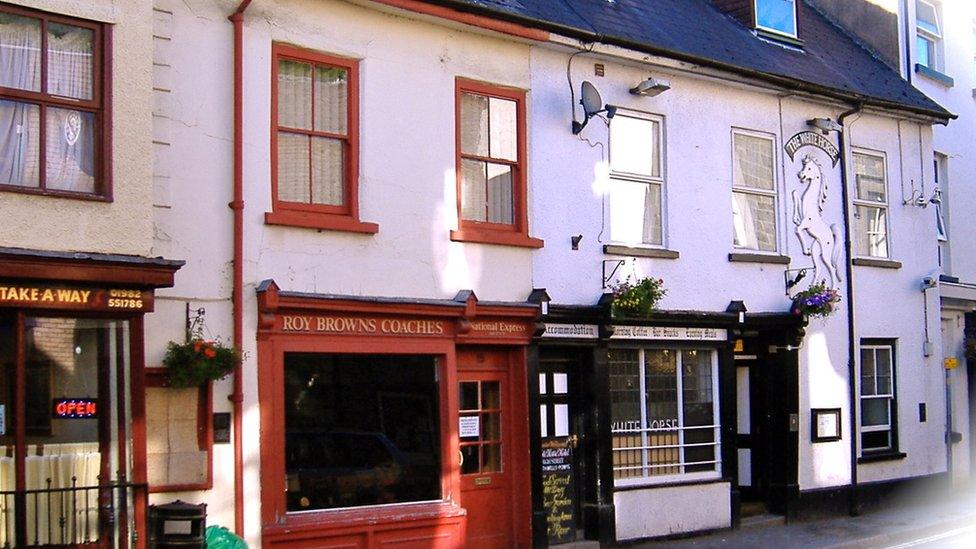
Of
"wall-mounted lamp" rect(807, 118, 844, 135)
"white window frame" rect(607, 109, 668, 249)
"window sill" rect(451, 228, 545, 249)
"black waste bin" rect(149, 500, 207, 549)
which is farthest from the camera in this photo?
"wall-mounted lamp" rect(807, 118, 844, 135)

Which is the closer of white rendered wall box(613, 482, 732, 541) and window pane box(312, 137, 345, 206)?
window pane box(312, 137, 345, 206)

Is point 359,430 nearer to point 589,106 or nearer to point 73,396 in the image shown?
point 73,396

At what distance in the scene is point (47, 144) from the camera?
31.4 feet

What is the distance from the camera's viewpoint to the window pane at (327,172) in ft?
39.7

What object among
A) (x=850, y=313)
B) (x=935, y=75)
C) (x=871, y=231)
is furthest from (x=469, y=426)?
A: (x=935, y=75)

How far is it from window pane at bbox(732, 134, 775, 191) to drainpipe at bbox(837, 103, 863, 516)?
62.4 inches

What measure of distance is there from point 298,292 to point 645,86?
544cm

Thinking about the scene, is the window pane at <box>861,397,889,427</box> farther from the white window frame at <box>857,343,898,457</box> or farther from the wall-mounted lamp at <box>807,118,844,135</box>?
the wall-mounted lamp at <box>807,118,844,135</box>

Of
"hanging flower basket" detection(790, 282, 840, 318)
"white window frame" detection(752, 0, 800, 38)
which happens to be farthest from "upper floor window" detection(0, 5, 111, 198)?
"white window frame" detection(752, 0, 800, 38)

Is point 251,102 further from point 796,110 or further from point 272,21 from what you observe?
point 796,110

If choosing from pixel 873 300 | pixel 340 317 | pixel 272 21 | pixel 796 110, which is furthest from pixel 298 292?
pixel 873 300

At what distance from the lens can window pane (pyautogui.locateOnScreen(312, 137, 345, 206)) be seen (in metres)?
12.1

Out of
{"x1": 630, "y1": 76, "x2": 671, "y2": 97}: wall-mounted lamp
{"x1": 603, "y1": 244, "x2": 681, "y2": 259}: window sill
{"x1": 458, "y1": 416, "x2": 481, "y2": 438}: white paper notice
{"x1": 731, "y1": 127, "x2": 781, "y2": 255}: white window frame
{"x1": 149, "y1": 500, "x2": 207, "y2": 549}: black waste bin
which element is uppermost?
{"x1": 630, "y1": 76, "x2": 671, "y2": 97}: wall-mounted lamp

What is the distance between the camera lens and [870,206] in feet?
60.4
